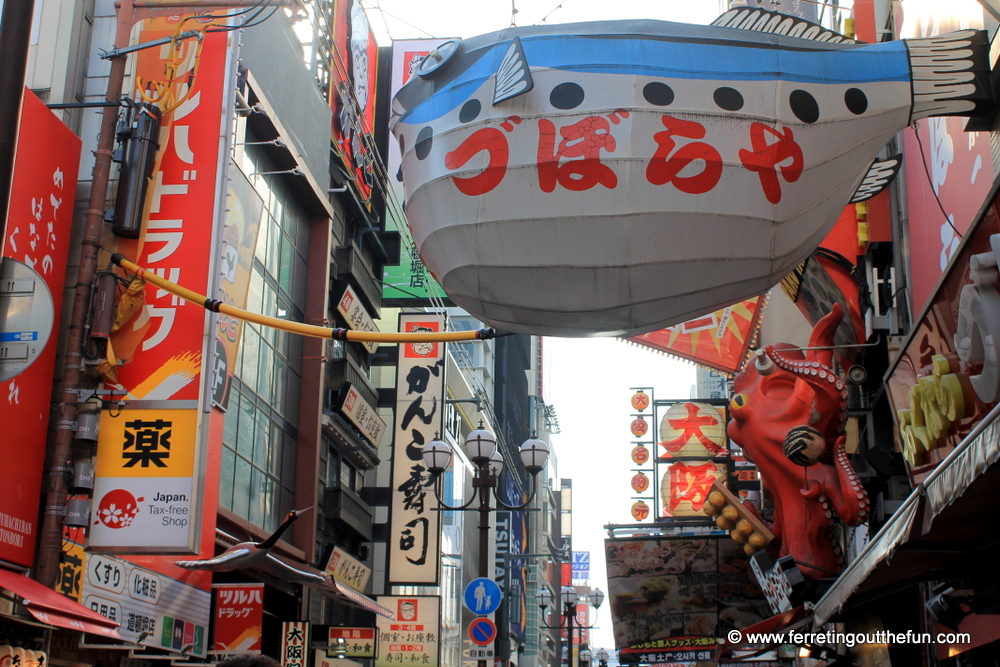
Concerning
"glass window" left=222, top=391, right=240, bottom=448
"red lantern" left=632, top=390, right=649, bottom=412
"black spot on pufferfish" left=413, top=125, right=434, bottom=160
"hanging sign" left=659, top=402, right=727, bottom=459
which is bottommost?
"black spot on pufferfish" left=413, top=125, right=434, bottom=160

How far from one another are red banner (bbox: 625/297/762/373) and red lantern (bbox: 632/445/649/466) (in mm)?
12853

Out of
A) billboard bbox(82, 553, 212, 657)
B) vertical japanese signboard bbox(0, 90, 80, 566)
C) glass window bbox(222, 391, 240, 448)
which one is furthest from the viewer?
glass window bbox(222, 391, 240, 448)

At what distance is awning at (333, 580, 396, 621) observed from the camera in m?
23.0

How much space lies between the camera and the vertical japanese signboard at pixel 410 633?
26.1 metres

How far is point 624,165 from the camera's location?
19.3ft

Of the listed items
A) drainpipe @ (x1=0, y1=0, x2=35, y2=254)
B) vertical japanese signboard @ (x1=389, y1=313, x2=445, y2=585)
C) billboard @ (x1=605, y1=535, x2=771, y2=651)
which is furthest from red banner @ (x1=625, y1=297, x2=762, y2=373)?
drainpipe @ (x1=0, y1=0, x2=35, y2=254)

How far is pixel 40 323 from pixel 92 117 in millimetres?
6667

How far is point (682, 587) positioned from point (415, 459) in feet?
25.0

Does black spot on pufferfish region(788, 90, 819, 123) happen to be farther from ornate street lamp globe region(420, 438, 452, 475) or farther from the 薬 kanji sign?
ornate street lamp globe region(420, 438, 452, 475)

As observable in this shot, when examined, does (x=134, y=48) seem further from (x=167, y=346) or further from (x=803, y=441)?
(x=803, y=441)

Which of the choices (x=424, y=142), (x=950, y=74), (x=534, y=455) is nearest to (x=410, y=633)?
(x=534, y=455)

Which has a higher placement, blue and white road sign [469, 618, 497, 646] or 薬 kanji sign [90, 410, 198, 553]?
薬 kanji sign [90, 410, 198, 553]

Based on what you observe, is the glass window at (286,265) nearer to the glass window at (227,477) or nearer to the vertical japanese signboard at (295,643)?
the glass window at (227,477)

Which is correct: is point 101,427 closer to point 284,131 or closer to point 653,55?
point 653,55
